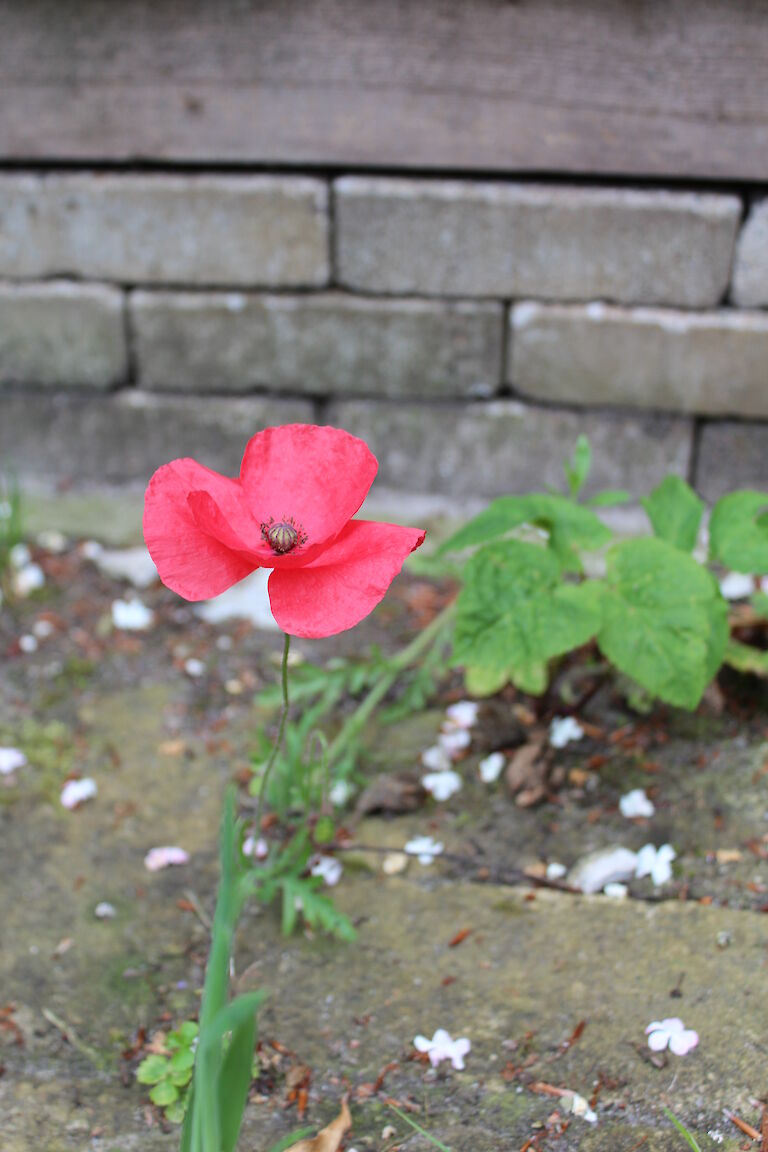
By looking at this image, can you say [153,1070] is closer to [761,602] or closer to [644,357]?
[761,602]

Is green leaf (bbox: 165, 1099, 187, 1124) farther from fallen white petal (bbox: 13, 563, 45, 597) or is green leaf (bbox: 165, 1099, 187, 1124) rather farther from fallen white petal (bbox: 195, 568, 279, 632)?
fallen white petal (bbox: 13, 563, 45, 597)

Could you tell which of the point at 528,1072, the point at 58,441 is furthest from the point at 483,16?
the point at 528,1072

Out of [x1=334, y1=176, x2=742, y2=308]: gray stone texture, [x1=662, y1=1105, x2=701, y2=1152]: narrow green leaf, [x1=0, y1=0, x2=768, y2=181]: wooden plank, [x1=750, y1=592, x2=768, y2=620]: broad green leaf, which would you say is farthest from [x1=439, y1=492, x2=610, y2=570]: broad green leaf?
[x1=0, y1=0, x2=768, y2=181]: wooden plank

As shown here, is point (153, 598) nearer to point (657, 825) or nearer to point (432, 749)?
point (432, 749)

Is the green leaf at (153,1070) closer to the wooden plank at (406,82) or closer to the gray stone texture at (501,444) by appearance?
the gray stone texture at (501,444)

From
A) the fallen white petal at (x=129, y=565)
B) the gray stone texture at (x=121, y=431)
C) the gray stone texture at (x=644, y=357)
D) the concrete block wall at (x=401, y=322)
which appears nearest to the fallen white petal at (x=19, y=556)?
the fallen white petal at (x=129, y=565)

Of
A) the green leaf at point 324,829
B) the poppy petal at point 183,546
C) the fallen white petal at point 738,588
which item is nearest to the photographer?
the poppy petal at point 183,546
